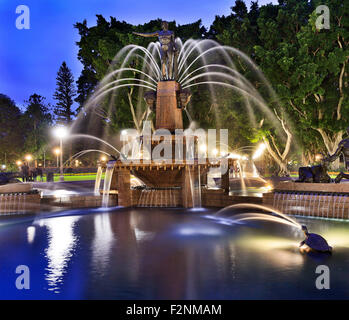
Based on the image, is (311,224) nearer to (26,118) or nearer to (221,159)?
(221,159)

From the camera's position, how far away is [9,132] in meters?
67.9

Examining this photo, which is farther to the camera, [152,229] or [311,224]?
[311,224]

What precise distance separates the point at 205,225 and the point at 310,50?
24218mm

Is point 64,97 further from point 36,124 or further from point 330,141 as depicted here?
point 330,141

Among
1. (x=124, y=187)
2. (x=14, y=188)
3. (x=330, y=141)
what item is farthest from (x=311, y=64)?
(x=14, y=188)

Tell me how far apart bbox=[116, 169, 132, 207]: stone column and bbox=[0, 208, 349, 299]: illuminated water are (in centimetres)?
424

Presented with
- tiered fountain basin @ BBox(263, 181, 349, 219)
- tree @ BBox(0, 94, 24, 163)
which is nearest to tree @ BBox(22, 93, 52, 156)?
tree @ BBox(0, 94, 24, 163)

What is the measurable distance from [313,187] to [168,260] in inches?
335

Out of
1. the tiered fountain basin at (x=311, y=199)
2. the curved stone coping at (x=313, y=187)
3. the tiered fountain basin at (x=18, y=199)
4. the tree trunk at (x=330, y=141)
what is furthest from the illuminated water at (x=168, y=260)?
the tree trunk at (x=330, y=141)

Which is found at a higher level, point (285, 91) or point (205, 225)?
point (285, 91)

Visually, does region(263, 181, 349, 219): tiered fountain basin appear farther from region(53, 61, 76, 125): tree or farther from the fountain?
region(53, 61, 76, 125): tree

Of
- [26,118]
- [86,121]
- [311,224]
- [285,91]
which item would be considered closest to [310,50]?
[285,91]

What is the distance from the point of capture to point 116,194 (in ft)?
56.0
